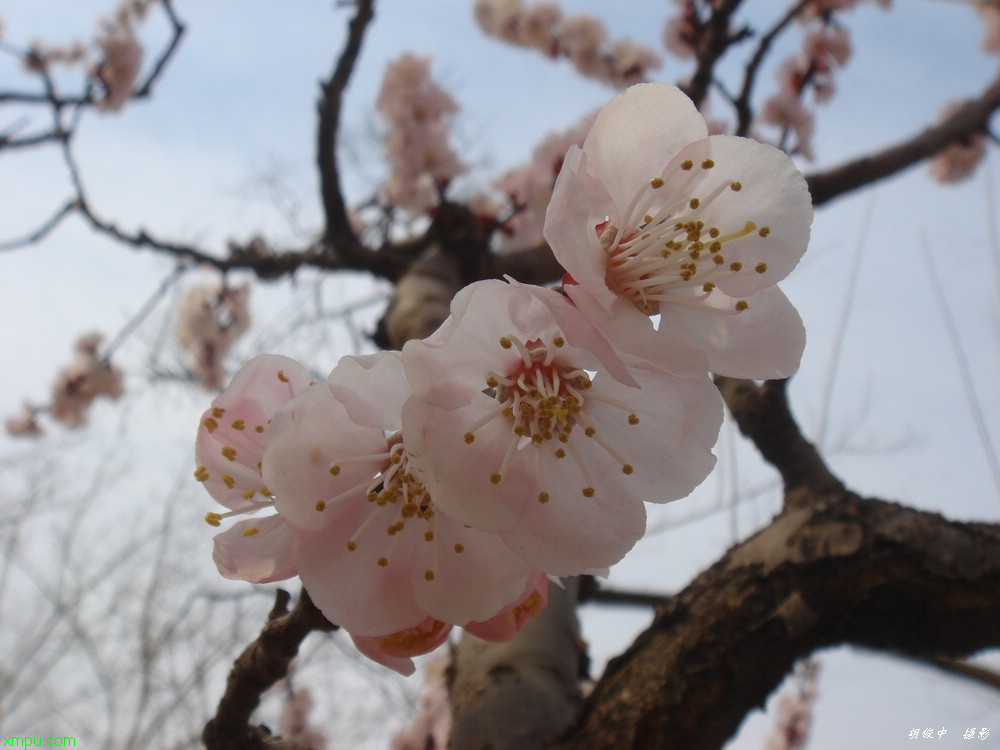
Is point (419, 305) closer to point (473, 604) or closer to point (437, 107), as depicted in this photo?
point (473, 604)

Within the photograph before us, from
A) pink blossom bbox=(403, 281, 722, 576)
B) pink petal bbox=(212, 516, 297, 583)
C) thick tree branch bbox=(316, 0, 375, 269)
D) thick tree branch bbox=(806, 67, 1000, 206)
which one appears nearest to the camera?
pink blossom bbox=(403, 281, 722, 576)

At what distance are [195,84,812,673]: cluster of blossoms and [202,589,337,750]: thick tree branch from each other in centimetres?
9

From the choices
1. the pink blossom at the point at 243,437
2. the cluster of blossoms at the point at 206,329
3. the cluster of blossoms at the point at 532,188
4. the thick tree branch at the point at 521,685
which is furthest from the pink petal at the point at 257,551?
the cluster of blossoms at the point at 206,329

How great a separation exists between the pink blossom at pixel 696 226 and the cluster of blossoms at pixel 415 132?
2.88 metres

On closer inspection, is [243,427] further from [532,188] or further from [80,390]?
[80,390]

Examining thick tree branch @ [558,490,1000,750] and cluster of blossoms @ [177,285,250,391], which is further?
cluster of blossoms @ [177,285,250,391]

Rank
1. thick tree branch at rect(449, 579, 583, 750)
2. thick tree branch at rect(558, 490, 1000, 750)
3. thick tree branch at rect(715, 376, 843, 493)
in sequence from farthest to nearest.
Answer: thick tree branch at rect(715, 376, 843, 493) → thick tree branch at rect(449, 579, 583, 750) → thick tree branch at rect(558, 490, 1000, 750)

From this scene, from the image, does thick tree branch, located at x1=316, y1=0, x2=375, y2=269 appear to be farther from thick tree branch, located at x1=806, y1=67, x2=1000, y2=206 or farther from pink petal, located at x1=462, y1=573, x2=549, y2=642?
pink petal, located at x1=462, y1=573, x2=549, y2=642

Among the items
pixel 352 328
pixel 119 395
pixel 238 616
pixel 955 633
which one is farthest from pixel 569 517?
pixel 238 616

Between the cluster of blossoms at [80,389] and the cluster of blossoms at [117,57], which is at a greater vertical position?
the cluster of blossoms at [117,57]

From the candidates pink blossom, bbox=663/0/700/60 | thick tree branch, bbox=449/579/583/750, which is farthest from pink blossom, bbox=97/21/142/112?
thick tree branch, bbox=449/579/583/750

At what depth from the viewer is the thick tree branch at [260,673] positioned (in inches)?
33.7

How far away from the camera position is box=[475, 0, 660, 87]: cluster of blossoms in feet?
15.3

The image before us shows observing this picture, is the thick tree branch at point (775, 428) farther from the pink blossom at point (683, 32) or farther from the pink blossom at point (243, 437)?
the pink blossom at point (683, 32)
